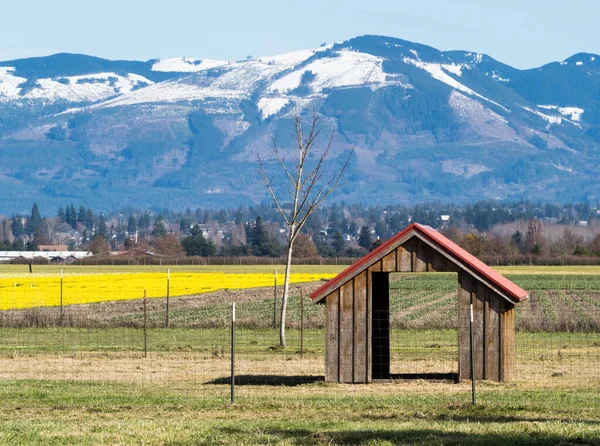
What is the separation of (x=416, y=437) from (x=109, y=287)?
2348 inches

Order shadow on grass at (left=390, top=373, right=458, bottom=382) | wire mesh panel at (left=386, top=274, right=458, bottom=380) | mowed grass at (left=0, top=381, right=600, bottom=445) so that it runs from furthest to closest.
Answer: wire mesh panel at (left=386, top=274, right=458, bottom=380)
shadow on grass at (left=390, top=373, right=458, bottom=382)
mowed grass at (left=0, top=381, right=600, bottom=445)

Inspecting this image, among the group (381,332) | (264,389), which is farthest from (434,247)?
(264,389)

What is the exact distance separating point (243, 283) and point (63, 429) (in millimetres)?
64336

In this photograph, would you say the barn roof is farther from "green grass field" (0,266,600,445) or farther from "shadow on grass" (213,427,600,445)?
"shadow on grass" (213,427,600,445)

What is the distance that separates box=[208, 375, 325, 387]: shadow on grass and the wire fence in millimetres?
26

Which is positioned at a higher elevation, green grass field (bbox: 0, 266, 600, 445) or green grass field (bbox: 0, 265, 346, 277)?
green grass field (bbox: 0, 265, 346, 277)

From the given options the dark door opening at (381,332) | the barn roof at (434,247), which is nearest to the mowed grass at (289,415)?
the barn roof at (434,247)

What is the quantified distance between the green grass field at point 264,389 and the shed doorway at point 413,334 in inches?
4.4

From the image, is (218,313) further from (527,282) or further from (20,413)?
(527,282)

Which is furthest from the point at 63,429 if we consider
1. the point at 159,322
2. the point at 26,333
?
the point at 159,322

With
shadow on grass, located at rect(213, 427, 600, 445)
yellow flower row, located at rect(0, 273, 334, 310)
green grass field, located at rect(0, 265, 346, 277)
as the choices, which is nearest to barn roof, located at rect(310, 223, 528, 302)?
shadow on grass, located at rect(213, 427, 600, 445)

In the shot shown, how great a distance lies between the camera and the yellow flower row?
60.6m

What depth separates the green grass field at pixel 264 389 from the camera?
56.9 ft

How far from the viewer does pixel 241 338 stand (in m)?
39.8
